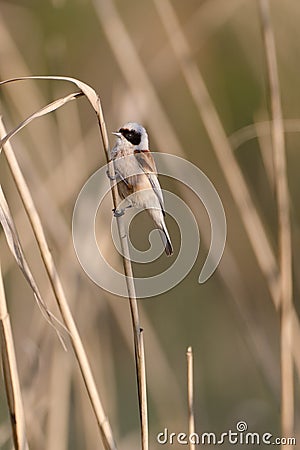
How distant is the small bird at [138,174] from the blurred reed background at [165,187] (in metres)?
0.25

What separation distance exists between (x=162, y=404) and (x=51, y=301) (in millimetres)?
358

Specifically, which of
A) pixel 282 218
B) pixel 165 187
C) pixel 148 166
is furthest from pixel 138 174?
pixel 165 187

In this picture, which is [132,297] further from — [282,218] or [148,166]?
[282,218]

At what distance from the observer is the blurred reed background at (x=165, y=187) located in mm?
1379

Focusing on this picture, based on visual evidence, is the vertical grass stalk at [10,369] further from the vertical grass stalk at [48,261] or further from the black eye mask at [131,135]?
the black eye mask at [131,135]

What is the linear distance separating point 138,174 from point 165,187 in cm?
119

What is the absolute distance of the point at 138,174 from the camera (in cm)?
102

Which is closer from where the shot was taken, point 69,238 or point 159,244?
point 159,244

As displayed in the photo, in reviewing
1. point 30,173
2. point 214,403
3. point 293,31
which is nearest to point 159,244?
point 30,173

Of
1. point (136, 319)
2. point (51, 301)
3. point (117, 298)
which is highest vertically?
point (117, 298)

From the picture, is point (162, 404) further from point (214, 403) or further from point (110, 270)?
point (214, 403)

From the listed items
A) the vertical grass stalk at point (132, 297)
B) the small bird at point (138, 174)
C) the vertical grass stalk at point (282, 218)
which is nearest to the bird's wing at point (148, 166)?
the small bird at point (138, 174)

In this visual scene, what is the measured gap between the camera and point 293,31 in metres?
1.99

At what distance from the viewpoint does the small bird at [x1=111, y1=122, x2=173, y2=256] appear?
3.32 feet
